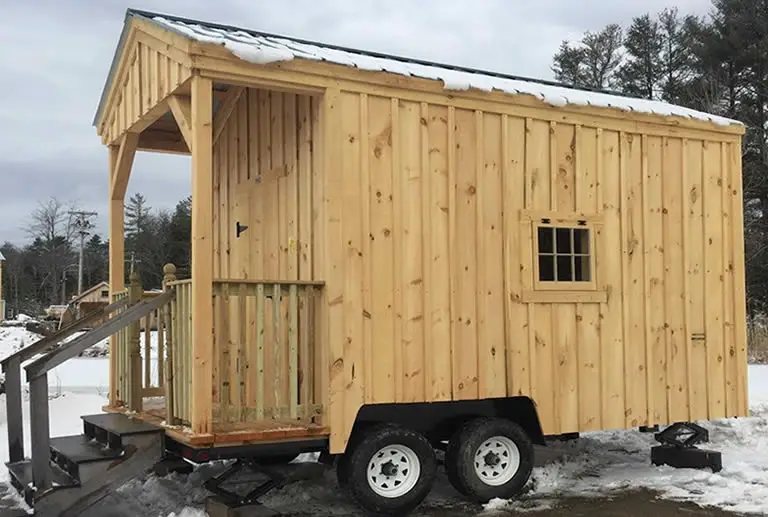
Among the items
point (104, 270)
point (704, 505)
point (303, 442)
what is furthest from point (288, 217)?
point (104, 270)

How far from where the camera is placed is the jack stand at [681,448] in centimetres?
741

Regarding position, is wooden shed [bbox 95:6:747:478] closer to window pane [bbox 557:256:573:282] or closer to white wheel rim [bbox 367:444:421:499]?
window pane [bbox 557:256:573:282]

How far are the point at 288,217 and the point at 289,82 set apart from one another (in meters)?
1.45

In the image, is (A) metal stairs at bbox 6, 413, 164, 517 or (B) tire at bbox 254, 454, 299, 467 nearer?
(A) metal stairs at bbox 6, 413, 164, 517

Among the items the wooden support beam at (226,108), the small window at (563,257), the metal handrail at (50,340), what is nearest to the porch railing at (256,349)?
A: the metal handrail at (50,340)

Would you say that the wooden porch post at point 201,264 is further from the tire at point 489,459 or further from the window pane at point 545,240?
the window pane at point 545,240

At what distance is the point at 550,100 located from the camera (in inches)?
275

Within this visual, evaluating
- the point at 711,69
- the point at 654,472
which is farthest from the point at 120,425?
the point at 711,69

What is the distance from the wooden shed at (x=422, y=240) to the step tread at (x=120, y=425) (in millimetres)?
253

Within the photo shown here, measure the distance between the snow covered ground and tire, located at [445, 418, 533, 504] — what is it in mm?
136

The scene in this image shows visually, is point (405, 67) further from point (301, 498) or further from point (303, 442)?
point (301, 498)

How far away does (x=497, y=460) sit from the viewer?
6.57 meters

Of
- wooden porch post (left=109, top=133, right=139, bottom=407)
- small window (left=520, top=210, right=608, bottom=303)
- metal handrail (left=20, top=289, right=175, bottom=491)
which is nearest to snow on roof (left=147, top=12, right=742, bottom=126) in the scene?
small window (left=520, top=210, right=608, bottom=303)

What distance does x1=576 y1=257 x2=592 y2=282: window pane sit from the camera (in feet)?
23.5
